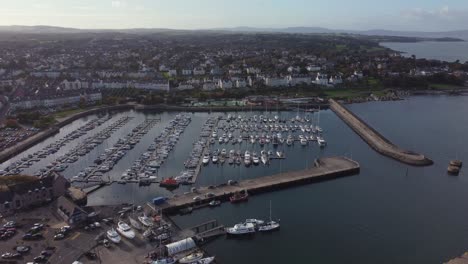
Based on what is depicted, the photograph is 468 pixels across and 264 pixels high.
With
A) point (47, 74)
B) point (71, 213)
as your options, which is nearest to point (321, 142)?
point (71, 213)

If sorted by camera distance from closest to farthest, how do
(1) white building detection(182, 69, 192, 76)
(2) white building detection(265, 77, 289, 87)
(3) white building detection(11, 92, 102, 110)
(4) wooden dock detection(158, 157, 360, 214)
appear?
(4) wooden dock detection(158, 157, 360, 214), (3) white building detection(11, 92, 102, 110), (2) white building detection(265, 77, 289, 87), (1) white building detection(182, 69, 192, 76)

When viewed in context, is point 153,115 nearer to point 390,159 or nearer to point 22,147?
point 22,147

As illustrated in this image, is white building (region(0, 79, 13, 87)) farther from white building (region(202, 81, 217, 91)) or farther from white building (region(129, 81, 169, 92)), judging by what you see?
white building (region(202, 81, 217, 91))

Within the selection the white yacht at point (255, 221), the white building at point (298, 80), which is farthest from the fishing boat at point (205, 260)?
the white building at point (298, 80)

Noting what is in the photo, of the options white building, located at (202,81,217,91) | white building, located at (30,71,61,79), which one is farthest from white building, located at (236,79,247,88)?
white building, located at (30,71,61,79)

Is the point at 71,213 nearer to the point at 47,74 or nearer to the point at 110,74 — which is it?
the point at 110,74

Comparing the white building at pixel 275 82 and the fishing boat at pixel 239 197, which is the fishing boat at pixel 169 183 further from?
the white building at pixel 275 82

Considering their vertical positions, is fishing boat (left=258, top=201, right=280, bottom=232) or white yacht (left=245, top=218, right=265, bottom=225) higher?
white yacht (left=245, top=218, right=265, bottom=225)
